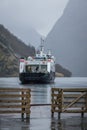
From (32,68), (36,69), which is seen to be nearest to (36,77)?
(36,69)

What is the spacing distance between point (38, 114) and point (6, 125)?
Answer: 18.3 ft

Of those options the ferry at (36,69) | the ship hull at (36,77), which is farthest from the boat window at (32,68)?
the ship hull at (36,77)

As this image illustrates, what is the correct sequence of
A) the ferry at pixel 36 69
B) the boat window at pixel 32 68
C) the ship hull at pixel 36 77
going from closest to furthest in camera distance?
the ship hull at pixel 36 77, the ferry at pixel 36 69, the boat window at pixel 32 68

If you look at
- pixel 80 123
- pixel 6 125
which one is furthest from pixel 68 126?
pixel 6 125

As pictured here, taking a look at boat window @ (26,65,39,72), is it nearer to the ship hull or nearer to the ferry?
the ferry

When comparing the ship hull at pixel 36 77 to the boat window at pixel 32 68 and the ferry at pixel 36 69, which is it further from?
the boat window at pixel 32 68

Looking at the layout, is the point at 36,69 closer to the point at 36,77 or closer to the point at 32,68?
the point at 32,68

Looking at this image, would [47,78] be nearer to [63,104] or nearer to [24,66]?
[24,66]

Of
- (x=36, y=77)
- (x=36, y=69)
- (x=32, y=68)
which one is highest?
(x=32, y=68)

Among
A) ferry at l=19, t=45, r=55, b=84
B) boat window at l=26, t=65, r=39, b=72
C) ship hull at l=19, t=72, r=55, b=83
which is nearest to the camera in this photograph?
ship hull at l=19, t=72, r=55, b=83

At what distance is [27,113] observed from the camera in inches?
880

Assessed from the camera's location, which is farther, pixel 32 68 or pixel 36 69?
pixel 32 68

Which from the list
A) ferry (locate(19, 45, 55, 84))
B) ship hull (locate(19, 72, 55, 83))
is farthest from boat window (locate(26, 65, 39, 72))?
ship hull (locate(19, 72, 55, 83))

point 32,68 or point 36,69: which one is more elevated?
point 32,68
